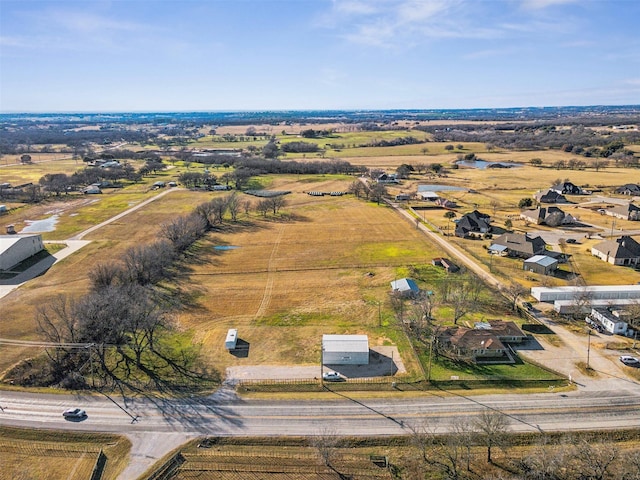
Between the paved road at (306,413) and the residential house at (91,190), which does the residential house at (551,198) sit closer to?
the paved road at (306,413)

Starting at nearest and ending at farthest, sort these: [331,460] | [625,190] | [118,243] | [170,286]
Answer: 1. [331,460]
2. [170,286]
3. [118,243]
4. [625,190]

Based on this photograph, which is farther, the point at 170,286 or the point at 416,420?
the point at 170,286

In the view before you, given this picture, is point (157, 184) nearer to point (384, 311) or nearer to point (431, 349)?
point (384, 311)

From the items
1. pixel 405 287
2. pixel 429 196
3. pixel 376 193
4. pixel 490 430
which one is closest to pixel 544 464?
pixel 490 430

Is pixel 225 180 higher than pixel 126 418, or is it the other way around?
pixel 225 180

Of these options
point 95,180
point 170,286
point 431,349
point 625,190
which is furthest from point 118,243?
point 625,190

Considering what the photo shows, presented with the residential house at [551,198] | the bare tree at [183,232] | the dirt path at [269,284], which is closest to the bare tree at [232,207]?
the bare tree at [183,232]
